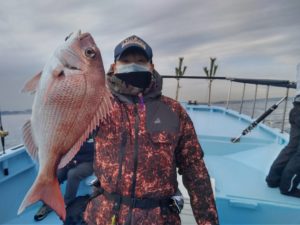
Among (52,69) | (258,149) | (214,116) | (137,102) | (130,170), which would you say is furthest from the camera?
(214,116)

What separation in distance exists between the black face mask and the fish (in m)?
0.42

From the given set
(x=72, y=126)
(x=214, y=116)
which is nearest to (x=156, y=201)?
(x=72, y=126)

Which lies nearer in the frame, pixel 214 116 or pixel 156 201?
pixel 156 201

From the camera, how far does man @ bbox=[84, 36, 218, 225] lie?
168 cm

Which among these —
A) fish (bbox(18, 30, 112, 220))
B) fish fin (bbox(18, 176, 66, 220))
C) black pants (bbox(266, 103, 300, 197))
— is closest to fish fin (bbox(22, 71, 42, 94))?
fish (bbox(18, 30, 112, 220))

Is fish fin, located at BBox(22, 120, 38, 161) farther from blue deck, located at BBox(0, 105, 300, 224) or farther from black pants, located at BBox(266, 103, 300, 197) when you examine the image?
black pants, located at BBox(266, 103, 300, 197)

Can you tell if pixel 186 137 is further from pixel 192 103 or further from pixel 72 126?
pixel 192 103

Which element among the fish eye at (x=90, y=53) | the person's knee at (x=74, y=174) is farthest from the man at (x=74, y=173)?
the fish eye at (x=90, y=53)

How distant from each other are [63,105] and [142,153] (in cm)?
57

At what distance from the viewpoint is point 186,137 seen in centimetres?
187

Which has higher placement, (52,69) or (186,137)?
(52,69)

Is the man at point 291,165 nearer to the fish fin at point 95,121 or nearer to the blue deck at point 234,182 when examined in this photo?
the blue deck at point 234,182

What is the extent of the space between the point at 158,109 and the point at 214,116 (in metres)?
7.57

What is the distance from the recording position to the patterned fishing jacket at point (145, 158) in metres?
1.68
